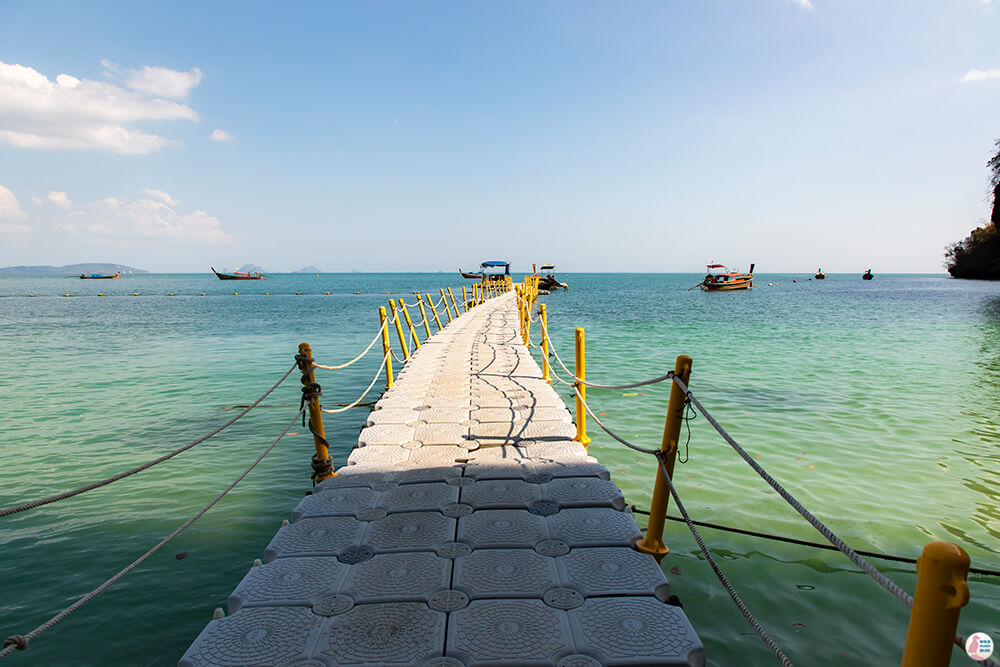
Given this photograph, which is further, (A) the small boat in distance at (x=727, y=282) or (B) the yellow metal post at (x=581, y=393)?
(A) the small boat in distance at (x=727, y=282)

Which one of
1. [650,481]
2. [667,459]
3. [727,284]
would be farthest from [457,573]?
[727,284]

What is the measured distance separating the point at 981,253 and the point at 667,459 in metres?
102

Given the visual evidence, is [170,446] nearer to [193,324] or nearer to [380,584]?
[380,584]

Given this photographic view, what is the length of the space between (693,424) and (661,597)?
6685 mm

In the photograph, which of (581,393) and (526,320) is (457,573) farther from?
(526,320)

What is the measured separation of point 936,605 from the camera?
52.7 inches

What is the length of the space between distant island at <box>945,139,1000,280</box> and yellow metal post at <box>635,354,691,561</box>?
7761 cm

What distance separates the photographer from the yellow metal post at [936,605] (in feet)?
4.23

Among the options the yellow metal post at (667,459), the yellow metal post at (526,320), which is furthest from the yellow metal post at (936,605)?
the yellow metal post at (526,320)

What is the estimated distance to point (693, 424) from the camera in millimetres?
9031

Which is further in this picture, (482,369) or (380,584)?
(482,369)

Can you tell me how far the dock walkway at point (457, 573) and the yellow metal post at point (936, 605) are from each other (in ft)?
4.16

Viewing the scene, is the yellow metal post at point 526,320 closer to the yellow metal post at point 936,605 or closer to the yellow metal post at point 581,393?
the yellow metal post at point 581,393

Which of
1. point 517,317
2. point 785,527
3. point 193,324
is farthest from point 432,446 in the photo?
point 193,324
